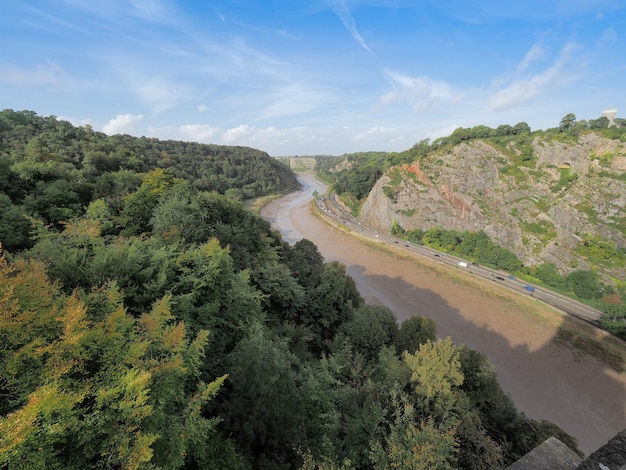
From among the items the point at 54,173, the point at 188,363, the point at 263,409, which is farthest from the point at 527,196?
the point at 54,173

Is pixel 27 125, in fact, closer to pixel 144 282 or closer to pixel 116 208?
pixel 116 208

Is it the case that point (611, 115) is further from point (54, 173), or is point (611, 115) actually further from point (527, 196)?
point (54, 173)

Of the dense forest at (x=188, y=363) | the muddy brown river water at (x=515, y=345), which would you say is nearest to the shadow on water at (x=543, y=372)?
the muddy brown river water at (x=515, y=345)

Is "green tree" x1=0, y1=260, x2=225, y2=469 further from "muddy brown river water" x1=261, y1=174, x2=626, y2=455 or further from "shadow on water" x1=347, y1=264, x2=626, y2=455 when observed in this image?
"muddy brown river water" x1=261, y1=174, x2=626, y2=455

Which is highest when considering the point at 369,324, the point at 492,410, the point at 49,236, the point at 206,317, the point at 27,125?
the point at 27,125

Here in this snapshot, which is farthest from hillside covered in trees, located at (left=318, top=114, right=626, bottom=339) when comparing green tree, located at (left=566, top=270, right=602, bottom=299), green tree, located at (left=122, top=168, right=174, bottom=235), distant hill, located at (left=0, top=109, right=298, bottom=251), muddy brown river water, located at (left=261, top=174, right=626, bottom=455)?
green tree, located at (left=122, top=168, right=174, bottom=235)

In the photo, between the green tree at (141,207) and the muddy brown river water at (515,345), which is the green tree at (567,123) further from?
the green tree at (141,207)

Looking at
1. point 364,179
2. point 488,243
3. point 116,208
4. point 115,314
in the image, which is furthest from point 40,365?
point 364,179
